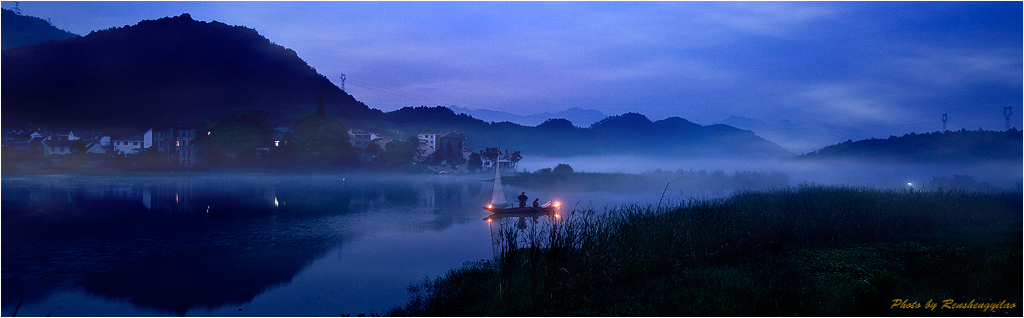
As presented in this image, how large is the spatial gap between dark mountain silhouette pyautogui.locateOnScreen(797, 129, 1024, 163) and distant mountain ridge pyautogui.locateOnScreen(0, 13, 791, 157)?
63.2m

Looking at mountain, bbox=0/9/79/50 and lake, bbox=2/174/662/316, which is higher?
mountain, bbox=0/9/79/50

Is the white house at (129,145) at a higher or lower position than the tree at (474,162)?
higher

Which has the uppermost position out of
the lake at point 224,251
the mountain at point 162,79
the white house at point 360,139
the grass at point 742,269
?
the mountain at point 162,79

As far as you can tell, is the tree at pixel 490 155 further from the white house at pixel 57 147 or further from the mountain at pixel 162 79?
the white house at pixel 57 147

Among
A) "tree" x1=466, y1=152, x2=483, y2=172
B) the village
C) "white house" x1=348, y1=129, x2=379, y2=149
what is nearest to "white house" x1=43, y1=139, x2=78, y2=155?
the village

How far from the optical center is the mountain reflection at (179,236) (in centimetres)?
1269

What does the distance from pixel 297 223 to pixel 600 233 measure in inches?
731

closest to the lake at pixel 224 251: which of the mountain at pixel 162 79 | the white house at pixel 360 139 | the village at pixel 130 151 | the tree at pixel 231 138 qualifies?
the tree at pixel 231 138

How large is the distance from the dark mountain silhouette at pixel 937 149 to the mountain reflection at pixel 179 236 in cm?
6242

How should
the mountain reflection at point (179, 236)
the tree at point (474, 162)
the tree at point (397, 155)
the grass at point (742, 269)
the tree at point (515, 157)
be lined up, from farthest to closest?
1. the tree at point (474, 162)
2. the tree at point (515, 157)
3. the tree at point (397, 155)
4. the mountain reflection at point (179, 236)
5. the grass at point (742, 269)

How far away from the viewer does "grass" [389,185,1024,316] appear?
7539 millimetres

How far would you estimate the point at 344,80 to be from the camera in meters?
110

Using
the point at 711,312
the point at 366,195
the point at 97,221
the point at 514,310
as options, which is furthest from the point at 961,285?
the point at 366,195

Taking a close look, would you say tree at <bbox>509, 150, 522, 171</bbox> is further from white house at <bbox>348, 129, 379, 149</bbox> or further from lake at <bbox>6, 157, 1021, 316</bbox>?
lake at <bbox>6, 157, 1021, 316</bbox>
